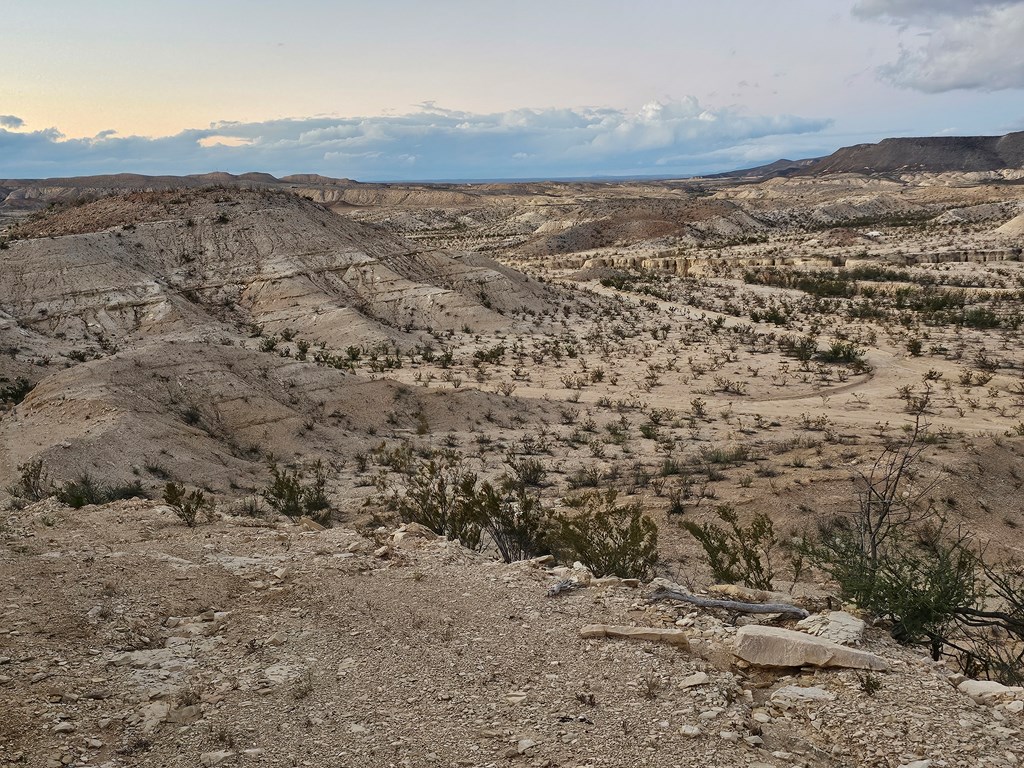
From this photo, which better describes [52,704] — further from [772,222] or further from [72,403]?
[772,222]

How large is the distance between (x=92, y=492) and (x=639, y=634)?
8.07m

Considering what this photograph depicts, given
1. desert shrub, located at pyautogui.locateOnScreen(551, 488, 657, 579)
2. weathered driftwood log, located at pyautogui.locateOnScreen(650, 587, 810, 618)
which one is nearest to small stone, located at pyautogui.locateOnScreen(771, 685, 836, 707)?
weathered driftwood log, located at pyautogui.locateOnScreen(650, 587, 810, 618)

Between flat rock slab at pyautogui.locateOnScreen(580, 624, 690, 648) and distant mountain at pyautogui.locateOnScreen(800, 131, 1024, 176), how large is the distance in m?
159

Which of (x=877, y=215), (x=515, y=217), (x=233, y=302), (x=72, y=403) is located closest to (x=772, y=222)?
(x=877, y=215)

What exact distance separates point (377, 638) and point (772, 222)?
242ft

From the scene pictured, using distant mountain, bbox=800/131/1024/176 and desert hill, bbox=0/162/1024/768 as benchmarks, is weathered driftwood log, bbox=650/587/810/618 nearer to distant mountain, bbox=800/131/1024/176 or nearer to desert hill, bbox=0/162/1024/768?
desert hill, bbox=0/162/1024/768

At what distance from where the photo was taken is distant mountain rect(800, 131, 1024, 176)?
143375 millimetres

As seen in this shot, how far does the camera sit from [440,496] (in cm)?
1003

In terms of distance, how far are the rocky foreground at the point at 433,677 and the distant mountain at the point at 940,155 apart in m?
159

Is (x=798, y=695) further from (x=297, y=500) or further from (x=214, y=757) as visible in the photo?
(x=297, y=500)

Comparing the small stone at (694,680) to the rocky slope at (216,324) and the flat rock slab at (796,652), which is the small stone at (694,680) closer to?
the flat rock slab at (796,652)

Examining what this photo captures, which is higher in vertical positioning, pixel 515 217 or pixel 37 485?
pixel 515 217

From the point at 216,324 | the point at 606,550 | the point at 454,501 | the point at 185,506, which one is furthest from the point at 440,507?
the point at 216,324

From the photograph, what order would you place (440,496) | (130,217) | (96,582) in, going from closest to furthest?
(96,582) → (440,496) → (130,217)
